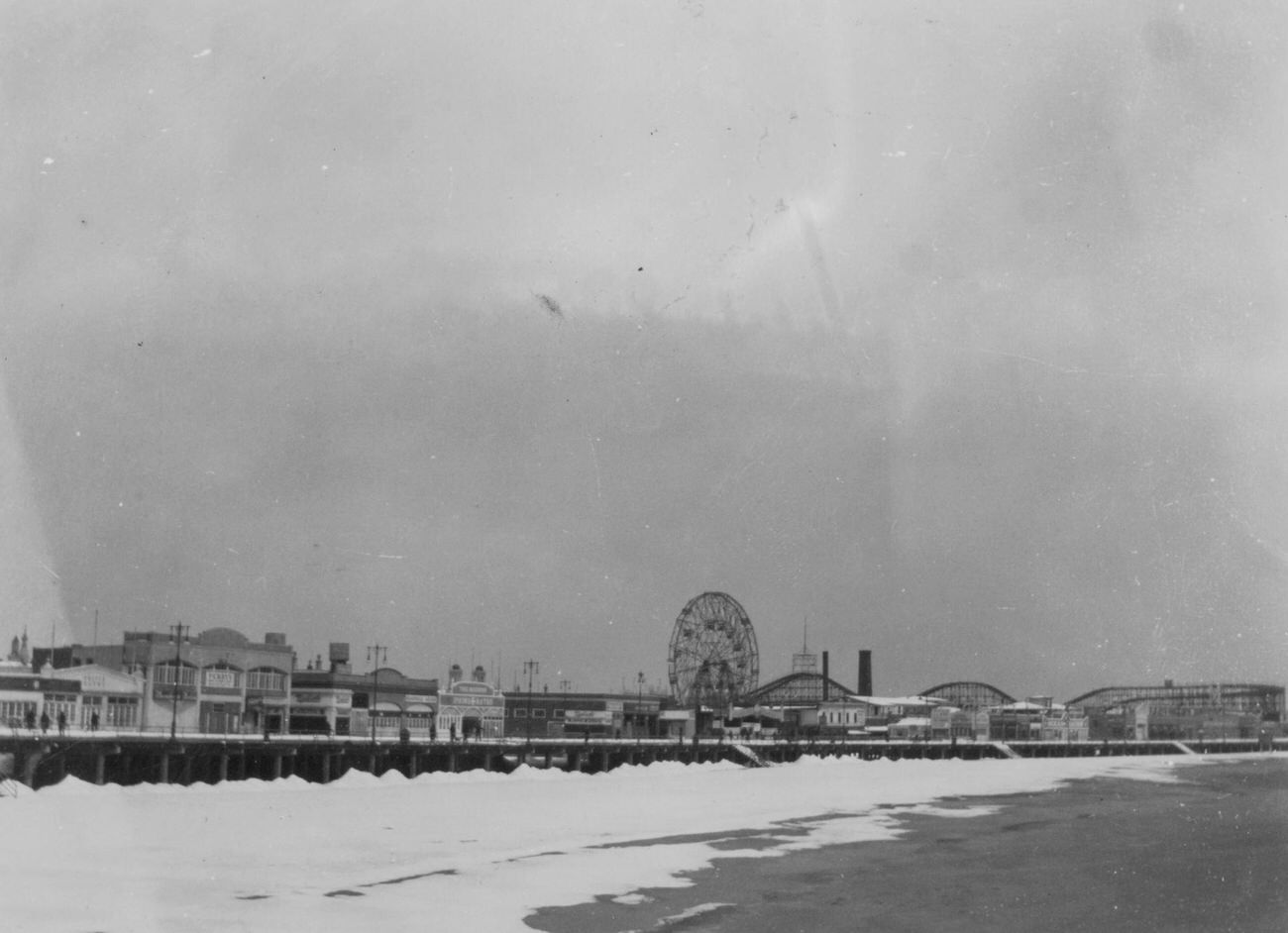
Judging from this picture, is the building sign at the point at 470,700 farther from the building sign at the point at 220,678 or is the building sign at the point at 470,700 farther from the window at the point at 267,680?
the building sign at the point at 220,678

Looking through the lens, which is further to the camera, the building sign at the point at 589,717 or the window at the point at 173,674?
the building sign at the point at 589,717

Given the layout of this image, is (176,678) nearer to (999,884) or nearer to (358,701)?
(358,701)

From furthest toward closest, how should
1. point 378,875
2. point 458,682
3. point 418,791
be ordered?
point 458,682, point 418,791, point 378,875

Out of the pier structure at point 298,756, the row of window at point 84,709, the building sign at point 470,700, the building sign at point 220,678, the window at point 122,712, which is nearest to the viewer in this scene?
the pier structure at point 298,756

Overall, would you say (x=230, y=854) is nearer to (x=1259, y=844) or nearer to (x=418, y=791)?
(x=418, y=791)

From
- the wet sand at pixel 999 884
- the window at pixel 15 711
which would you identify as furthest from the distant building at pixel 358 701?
the wet sand at pixel 999 884

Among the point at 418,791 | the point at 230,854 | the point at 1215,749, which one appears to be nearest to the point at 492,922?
the point at 230,854

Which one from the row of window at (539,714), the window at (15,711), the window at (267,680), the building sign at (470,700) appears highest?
the window at (267,680)
